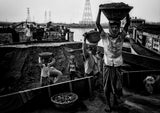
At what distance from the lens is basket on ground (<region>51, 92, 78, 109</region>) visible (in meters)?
4.30

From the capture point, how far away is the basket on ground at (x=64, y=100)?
4301 millimetres

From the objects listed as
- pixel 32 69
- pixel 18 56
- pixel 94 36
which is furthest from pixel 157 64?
pixel 18 56

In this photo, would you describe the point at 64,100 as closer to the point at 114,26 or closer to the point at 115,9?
the point at 114,26

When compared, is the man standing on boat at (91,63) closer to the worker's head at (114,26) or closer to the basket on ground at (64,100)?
the basket on ground at (64,100)

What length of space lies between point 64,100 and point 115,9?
2606mm

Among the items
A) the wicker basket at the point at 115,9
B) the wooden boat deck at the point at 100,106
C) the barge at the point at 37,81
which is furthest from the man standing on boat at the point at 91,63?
the wicker basket at the point at 115,9

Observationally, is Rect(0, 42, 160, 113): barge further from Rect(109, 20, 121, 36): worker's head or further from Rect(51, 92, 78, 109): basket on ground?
Rect(109, 20, 121, 36): worker's head

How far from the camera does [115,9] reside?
3828mm

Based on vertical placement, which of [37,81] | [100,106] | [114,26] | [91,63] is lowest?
[37,81]

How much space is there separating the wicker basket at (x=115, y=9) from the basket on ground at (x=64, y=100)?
2.29 metres

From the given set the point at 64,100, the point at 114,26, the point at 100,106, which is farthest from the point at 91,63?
the point at 114,26

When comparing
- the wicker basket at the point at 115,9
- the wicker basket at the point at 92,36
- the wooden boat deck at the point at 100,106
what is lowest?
the wooden boat deck at the point at 100,106

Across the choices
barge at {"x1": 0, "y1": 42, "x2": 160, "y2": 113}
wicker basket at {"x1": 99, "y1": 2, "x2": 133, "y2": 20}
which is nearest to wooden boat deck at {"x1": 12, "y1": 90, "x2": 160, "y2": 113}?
barge at {"x1": 0, "y1": 42, "x2": 160, "y2": 113}

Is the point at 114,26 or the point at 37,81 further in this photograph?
the point at 37,81
